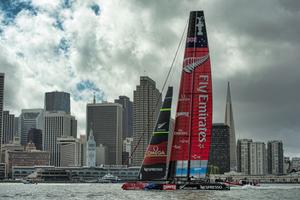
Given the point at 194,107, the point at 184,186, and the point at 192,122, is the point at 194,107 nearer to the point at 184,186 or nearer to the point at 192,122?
the point at 192,122

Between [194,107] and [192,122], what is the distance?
2505mm

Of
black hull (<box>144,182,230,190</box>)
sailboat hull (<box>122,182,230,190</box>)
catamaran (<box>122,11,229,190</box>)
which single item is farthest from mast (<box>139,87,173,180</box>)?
black hull (<box>144,182,230,190</box>)

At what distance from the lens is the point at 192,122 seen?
103125 millimetres

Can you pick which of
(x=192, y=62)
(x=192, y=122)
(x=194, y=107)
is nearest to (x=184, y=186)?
(x=192, y=122)

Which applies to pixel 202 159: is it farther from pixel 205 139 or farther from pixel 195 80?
pixel 195 80

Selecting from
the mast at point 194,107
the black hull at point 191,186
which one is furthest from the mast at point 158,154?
the black hull at point 191,186

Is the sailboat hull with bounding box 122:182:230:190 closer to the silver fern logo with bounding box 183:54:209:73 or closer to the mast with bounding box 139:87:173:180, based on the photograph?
the mast with bounding box 139:87:173:180

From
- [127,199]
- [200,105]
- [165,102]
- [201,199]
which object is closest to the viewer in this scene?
[201,199]

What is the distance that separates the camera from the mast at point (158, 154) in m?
106

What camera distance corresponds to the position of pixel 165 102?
109562mm

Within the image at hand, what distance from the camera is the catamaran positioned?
10262cm

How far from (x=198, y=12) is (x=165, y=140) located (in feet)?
73.2

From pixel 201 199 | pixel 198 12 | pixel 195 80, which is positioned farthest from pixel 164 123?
pixel 201 199

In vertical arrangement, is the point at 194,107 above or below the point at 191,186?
above
